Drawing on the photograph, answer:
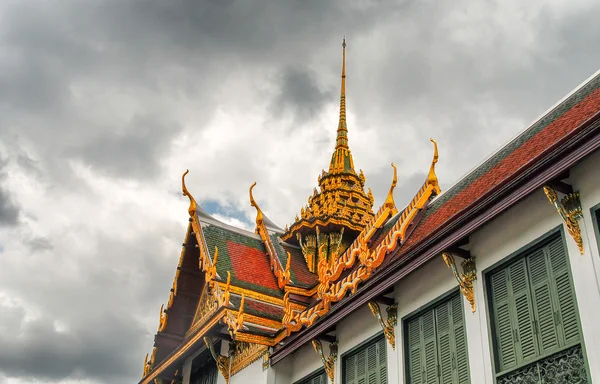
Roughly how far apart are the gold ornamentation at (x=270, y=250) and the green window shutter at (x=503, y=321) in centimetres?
879

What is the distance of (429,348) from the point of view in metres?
12.6

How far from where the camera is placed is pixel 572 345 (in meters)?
A: 9.68

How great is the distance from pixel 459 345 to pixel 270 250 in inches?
450

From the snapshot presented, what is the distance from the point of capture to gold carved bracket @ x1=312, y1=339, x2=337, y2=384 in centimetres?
1526

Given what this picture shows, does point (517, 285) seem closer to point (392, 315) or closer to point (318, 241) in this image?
point (392, 315)

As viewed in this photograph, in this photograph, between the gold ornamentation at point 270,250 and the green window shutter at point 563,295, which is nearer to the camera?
the green window shutter at point 563,295

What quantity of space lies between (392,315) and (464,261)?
7.01 feet

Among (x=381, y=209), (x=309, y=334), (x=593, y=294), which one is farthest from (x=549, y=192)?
(x=381, y=209)

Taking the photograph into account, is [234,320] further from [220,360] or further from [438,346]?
[438,346]

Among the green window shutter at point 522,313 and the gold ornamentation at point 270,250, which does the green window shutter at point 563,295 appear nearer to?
the green window shutter at point 522,313

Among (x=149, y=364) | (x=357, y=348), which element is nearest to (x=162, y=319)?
(x=149, y=364)

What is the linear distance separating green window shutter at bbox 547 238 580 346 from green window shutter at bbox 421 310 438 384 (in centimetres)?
276

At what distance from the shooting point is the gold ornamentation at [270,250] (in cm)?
1988

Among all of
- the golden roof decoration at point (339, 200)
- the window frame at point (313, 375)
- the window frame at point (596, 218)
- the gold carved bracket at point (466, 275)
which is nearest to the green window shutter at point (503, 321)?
the gold carved bracket at point (466, 275)
